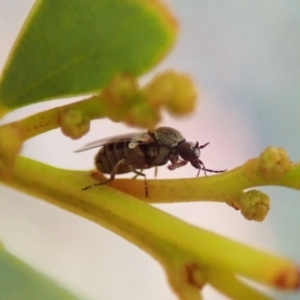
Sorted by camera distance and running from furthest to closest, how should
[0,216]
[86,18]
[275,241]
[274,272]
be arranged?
1. [275,241]
2. [0,216]
3. [86,18]
4. [274,272]

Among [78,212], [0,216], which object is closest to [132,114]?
[78,212]

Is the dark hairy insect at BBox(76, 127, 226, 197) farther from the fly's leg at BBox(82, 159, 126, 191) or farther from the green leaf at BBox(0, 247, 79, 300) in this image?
the green leaf at BBox(0, 247, 79, 300)

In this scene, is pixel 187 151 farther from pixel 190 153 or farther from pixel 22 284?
pixel 22 284

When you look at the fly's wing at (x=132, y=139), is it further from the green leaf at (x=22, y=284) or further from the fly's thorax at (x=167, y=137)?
the green leaf at (x=22, y=284)

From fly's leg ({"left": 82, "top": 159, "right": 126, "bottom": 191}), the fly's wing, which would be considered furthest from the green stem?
the fly's wing

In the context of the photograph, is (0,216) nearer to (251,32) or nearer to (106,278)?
(106,278)

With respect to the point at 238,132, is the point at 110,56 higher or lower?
lower

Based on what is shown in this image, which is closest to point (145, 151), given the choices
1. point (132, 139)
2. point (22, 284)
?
point (132, 139)
